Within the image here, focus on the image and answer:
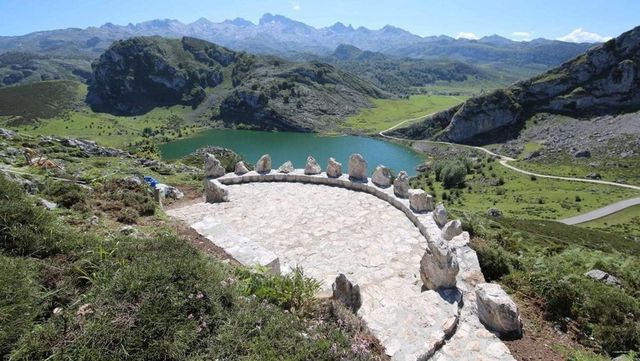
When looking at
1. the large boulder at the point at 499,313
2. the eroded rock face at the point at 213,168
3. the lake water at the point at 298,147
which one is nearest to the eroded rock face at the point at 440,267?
the large boulder at the point at 499,313

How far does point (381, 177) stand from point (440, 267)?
9.50 meters

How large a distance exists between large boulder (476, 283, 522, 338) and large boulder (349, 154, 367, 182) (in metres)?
11.9

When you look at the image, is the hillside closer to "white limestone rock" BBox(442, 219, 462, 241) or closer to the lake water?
the lake water

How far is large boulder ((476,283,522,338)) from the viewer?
29.1 feet

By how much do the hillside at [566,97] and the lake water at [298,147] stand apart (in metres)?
28.5

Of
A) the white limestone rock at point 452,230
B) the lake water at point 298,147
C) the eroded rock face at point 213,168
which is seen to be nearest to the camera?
the white limestone rock at point 452,230

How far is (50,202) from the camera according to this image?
12898 mm

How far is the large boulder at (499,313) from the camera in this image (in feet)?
29.1

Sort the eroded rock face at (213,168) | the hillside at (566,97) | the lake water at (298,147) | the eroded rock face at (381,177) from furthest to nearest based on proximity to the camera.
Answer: the hillside at (566,97)
the lake water at (298,147)
the eroded rock face at (213,168)
the eroded rock face at (381,177)

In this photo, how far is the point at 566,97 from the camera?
152125mm

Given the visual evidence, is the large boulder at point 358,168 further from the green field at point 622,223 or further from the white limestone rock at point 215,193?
the green field at point 622,223

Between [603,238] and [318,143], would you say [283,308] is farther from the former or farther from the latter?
[318,143]

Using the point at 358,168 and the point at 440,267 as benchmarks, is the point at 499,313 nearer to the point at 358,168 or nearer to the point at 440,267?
the point at 440,267

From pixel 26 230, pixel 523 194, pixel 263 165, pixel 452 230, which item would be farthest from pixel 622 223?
pixel 26 230
